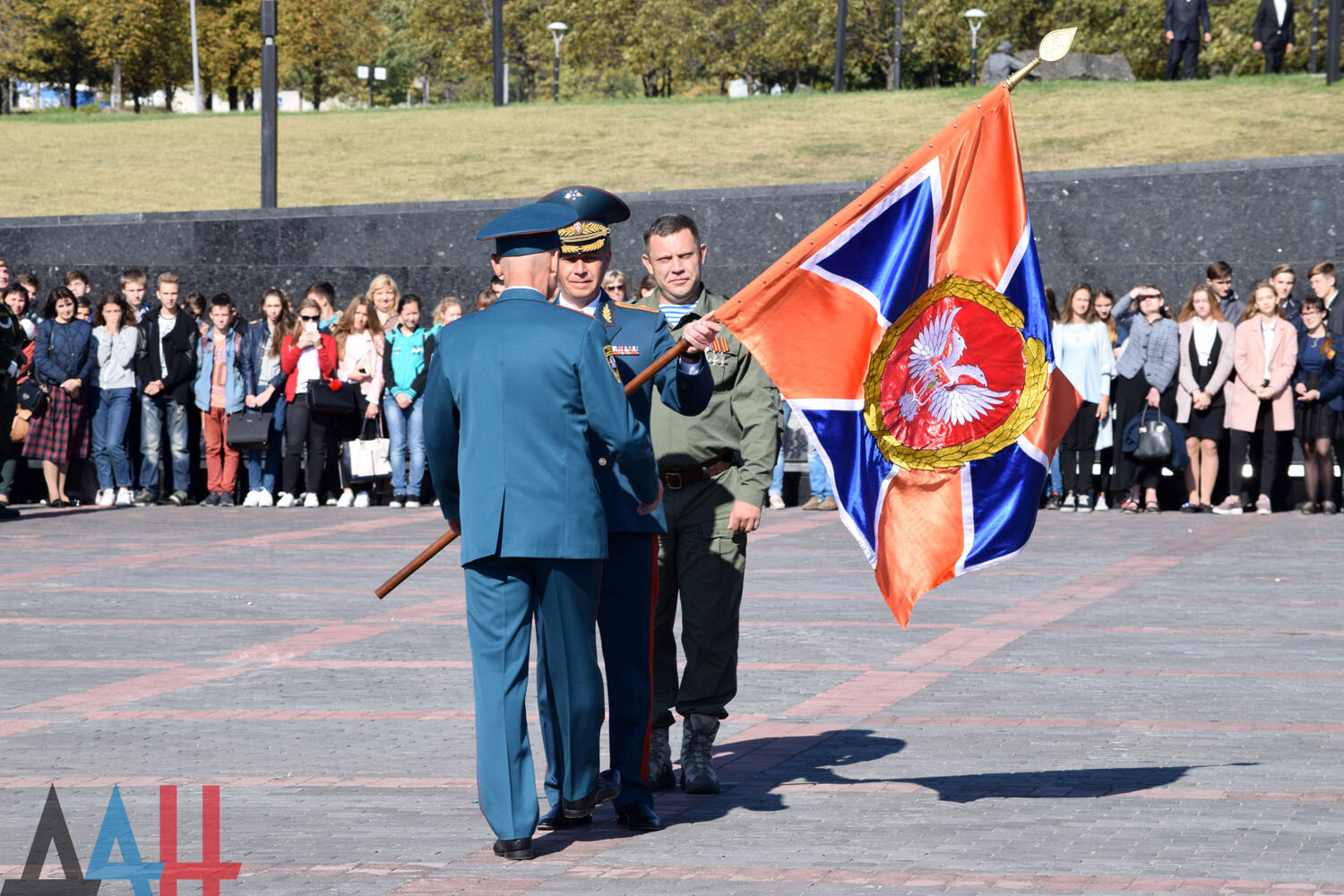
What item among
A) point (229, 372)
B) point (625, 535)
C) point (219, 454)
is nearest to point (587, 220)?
point (625, 535)

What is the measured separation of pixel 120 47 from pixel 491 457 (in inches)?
2578

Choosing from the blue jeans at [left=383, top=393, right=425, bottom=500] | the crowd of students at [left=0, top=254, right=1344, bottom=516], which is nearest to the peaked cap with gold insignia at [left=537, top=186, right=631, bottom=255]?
the crowd of students at [left=0, top=254, right=1344, bottom=516]

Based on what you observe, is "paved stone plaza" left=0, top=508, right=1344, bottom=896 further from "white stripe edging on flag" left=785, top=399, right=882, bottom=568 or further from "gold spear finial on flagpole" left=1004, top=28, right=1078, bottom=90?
"gold spear finial on flagpole" left=1004, top=28, right=1078, bottom=90

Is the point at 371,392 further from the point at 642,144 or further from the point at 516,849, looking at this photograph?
the point at 516,849

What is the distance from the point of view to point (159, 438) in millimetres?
17797

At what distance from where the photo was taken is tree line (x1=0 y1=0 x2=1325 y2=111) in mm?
54125

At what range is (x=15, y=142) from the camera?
104 ft

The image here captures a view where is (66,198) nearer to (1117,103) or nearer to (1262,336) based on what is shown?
(1117,103)

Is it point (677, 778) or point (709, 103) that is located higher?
point (709, 103)

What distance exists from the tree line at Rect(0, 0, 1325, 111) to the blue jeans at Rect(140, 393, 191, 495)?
36853 millimetres

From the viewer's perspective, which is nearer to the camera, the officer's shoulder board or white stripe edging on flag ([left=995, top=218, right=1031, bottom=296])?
the officer's shoulder board

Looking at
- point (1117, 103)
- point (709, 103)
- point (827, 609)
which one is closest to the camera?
point (827, 609)

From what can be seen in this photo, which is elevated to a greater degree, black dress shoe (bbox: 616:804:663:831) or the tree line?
the tree line

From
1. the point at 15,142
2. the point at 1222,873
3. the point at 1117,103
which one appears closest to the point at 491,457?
the point at 1222,873
